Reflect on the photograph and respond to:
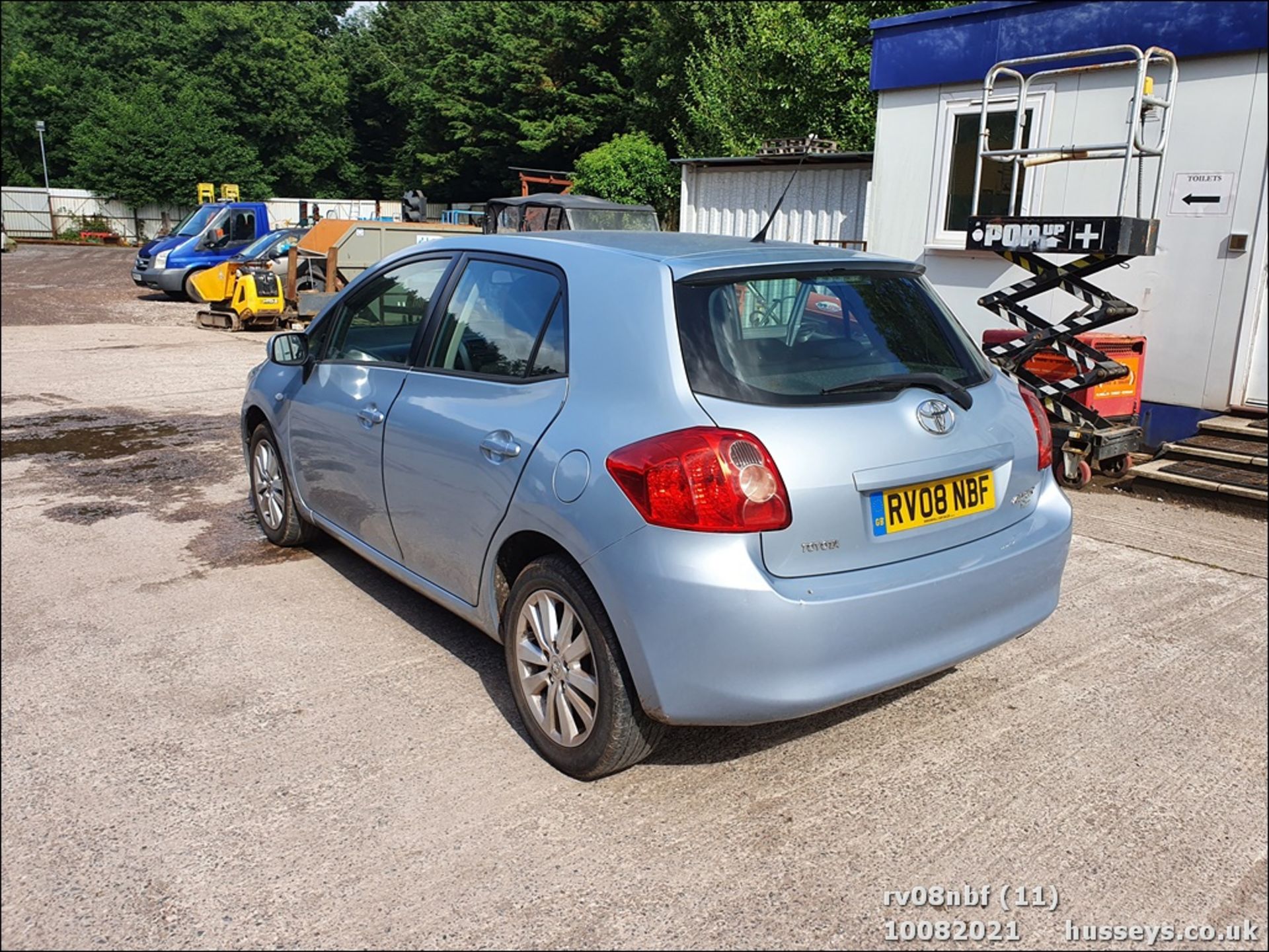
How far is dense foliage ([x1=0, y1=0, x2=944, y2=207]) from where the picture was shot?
2172 millimetres

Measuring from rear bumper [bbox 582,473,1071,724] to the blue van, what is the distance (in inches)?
778

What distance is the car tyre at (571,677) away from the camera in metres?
3.09

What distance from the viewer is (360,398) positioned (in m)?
4.34

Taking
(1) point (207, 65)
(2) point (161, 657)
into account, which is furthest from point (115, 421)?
(1) point (207, 65)

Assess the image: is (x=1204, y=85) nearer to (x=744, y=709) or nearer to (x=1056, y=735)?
(x=1056, y=735)

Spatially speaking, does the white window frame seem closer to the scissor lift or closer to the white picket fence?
the scissor lift

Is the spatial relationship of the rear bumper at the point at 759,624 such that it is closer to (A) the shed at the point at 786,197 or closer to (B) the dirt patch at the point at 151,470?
(B) the dirt patch at the point at 151,470

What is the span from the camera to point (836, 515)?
2932mm

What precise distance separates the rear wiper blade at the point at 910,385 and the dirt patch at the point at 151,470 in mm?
2003

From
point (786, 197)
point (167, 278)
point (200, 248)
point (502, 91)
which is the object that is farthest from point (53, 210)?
point (502, 91)

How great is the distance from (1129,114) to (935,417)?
5587 millimetres

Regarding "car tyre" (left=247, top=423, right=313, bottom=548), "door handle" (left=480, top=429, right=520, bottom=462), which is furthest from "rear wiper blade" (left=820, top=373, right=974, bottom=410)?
"car tyre" (left=247, top=423, right=313, bottom=548)

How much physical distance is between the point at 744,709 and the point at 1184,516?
15.7 ft

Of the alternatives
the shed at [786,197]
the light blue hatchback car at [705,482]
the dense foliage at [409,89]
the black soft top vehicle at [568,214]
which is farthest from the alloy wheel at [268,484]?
the black soft top vehicle at [568,214]
